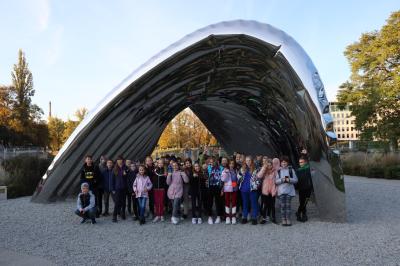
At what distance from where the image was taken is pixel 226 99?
16.5 meters

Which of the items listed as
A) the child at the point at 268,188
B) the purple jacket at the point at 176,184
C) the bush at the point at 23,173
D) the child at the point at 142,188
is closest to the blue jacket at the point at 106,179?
the child at the point at 142,188

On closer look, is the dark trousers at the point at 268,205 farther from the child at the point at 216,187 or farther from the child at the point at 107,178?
the child at the point at 107,178

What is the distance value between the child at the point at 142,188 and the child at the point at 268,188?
2.70 meters

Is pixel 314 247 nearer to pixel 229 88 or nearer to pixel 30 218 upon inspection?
pixel 30 218

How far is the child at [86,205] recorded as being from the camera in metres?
8.60

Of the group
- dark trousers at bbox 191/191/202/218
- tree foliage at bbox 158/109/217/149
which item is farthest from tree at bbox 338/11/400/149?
dark trousers at bbox 191/191/202/218

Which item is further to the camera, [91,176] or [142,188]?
[91,176]

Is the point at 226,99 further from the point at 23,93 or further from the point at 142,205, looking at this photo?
the point at 23,93

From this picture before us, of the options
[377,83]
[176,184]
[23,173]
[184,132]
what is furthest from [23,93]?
[176,184]

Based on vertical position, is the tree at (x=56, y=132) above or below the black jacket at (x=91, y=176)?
above

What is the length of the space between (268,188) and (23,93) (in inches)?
1914

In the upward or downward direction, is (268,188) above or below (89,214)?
above

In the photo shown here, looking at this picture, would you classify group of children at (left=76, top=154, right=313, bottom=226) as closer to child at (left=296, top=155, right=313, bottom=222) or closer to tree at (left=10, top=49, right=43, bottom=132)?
child at (left=296, top=155, right=313, bottom=222)

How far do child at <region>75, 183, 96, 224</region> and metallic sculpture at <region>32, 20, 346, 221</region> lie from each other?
191cm
